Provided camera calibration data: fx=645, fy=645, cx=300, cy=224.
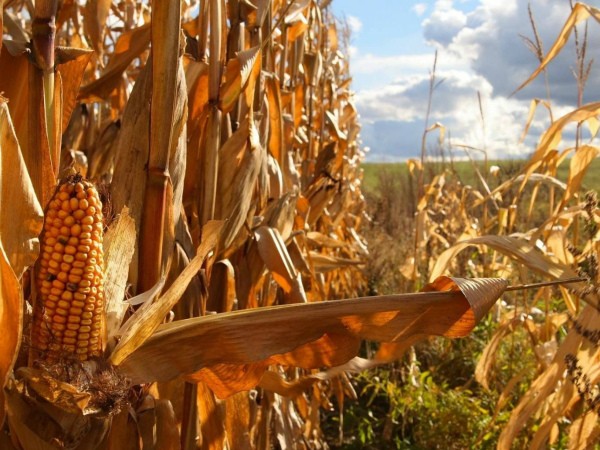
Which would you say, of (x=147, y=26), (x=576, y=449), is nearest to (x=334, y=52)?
(x=147, y=26)

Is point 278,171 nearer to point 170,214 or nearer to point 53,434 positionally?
point 170,214

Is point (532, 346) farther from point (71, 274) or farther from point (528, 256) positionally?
point (71, 274)

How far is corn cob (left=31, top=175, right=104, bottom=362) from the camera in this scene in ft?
2.99

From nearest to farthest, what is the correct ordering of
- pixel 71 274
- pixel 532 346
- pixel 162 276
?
pixel 71 274 < pixel 162 276 < pixel 532 346

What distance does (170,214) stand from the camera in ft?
4.02

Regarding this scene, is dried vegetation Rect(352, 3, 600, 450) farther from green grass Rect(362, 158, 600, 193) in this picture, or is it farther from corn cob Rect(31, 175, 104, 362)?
corn cob Rect(31, 175, 104, 362)

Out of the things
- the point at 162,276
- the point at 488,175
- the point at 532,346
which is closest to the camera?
the point at 162,276

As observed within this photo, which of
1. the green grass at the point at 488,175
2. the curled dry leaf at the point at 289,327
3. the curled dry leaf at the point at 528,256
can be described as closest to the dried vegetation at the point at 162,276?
the curled dry leaf at the point at 289,327

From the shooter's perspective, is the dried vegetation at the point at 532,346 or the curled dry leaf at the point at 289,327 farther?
the dried vegetation at the point at 532,346

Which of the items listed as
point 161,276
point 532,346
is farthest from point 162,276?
point 532,346

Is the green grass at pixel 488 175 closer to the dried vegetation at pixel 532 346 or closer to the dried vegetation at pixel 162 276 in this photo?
the dried vegetation at pixel 532 346

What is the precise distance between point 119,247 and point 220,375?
1.03ft

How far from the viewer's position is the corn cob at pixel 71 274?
91cm

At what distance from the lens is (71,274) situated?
36.0 inches
